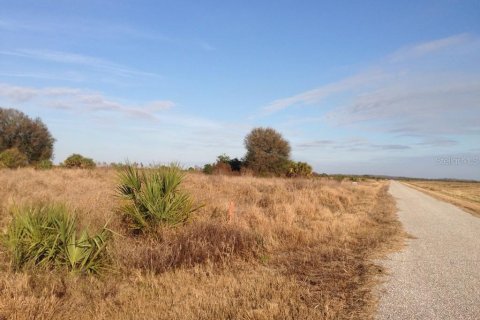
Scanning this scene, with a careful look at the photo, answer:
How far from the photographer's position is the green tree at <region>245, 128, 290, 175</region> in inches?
1861

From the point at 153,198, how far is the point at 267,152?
38.9 meters

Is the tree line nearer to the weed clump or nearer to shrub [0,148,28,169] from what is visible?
shrub [0,148,28,169]

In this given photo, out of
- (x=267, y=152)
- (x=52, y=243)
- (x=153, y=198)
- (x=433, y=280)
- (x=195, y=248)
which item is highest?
(x=267, y=152)

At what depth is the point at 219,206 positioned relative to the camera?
1402cm

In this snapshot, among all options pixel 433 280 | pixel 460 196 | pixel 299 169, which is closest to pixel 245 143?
pixel 299 169

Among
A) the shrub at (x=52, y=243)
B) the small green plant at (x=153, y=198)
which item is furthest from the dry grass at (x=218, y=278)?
the small green plant at (x=153, y=198)

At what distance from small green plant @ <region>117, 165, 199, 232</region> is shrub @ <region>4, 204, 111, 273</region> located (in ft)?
8.01

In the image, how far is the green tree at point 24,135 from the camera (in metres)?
45.1

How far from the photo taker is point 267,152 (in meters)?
48.4

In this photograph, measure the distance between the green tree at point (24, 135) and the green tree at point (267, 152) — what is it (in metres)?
23.3

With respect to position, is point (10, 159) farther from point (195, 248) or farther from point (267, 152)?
point (195, 248)

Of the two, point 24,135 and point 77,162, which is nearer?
point 77,162

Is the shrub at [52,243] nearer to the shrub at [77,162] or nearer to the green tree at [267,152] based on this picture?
the shrub at [77,162]

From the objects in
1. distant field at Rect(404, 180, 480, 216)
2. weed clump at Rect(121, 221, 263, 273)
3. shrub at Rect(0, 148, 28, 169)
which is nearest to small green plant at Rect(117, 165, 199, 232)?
weed clump at Rect(121, 221, 263, 273)
